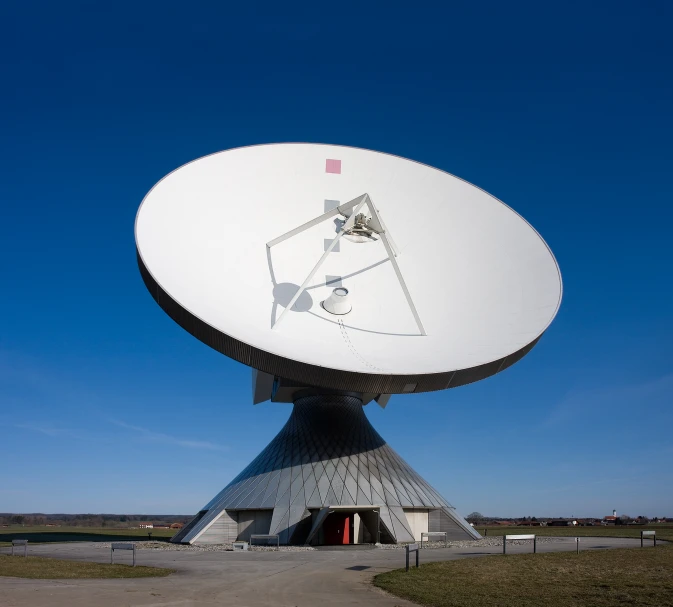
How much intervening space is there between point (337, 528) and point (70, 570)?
15.9m

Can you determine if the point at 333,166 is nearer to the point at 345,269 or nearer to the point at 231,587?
the point at 345,269

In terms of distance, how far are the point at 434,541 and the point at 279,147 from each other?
21373 mm

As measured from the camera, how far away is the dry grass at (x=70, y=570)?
17.4 metres

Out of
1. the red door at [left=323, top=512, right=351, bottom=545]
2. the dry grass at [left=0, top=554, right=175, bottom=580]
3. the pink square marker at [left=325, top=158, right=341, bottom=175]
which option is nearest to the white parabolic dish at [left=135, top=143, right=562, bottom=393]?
the pink square marker at [left=325, top=158, right=341, bottom=175]

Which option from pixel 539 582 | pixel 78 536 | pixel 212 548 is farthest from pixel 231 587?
pixel 78 536

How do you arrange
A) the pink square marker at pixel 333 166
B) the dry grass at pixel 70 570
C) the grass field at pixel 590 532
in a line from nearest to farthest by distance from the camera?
the dry grass at pixel 70 570 → the pink square marker at pixel 333 166 → the grass field at pixel 590 532

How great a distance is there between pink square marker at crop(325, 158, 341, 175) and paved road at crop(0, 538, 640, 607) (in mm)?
18203

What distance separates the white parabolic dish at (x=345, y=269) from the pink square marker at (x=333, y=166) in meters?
0.05

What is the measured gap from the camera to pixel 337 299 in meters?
27.6

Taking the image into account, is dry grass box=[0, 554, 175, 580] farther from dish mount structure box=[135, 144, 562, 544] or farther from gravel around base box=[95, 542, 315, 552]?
gravel around base box=[95, 542, 315, 552]

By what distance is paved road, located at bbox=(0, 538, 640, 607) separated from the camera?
1269cm

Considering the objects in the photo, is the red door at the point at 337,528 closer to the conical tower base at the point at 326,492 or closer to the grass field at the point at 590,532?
the conical tower base at the point at 326,492

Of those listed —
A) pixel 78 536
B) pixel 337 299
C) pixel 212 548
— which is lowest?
pixel 78 536

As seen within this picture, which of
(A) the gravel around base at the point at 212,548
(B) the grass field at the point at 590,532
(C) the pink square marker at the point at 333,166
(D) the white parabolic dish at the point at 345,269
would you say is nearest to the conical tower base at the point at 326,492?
(A) the gravel around base at the point at 212,548
